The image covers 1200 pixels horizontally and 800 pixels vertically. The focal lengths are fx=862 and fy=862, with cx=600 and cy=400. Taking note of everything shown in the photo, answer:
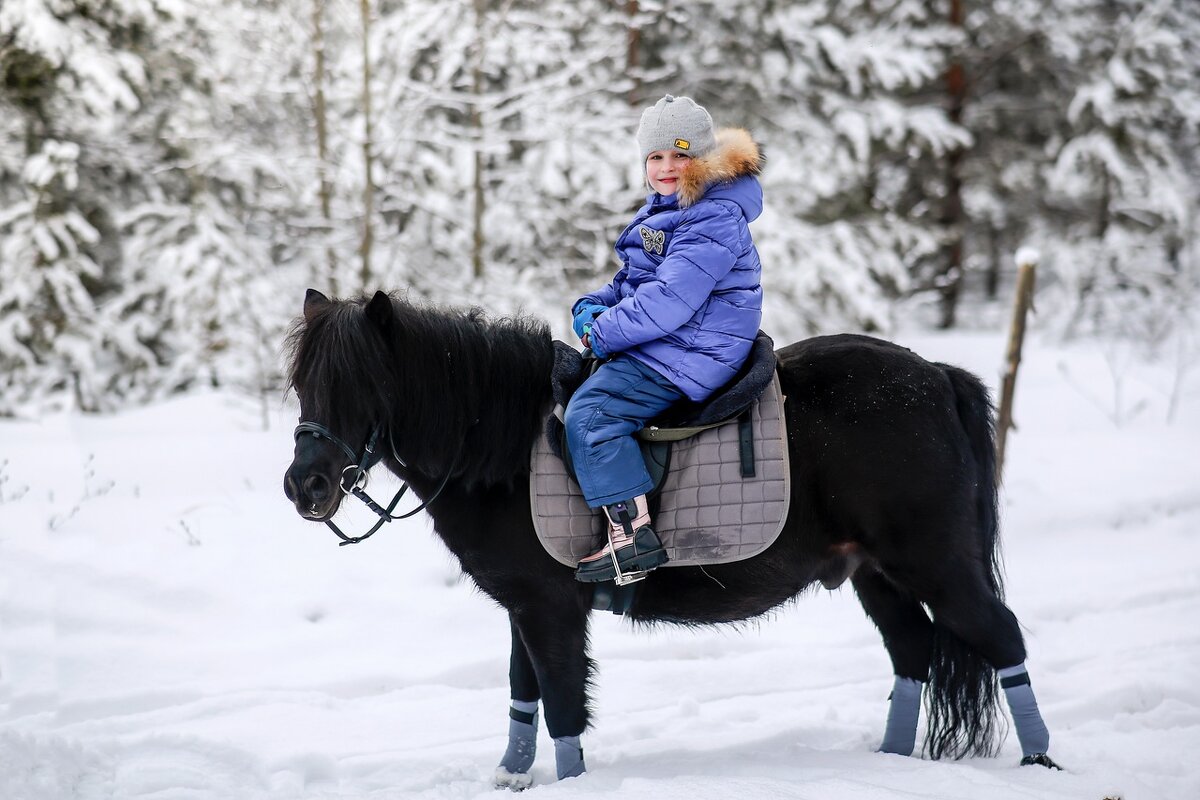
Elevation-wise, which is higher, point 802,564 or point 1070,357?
point 802,564

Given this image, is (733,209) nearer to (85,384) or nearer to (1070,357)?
(85,384)

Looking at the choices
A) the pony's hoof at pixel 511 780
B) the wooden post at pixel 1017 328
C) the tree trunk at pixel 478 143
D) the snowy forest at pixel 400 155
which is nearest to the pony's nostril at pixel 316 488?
the pony's hoof at pixel 511 780

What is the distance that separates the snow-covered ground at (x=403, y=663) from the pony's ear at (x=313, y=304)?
1647 mm

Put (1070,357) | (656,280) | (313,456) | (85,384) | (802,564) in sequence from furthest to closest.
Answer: (1070,357) < (85,384) < (802,564) < (656,280) < (313,456)

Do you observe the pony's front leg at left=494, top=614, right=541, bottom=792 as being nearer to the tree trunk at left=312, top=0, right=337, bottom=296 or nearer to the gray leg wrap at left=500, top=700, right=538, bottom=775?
the gray leg wrap at left=500, top=700, right=538, bottom=775

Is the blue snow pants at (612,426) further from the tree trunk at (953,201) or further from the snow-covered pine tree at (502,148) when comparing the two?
the tree trunk at (953,201)

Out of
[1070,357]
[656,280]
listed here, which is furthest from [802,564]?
[1070,357]

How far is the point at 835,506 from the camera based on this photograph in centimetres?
305

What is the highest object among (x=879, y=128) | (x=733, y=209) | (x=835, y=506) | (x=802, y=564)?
(x=879, y=128)

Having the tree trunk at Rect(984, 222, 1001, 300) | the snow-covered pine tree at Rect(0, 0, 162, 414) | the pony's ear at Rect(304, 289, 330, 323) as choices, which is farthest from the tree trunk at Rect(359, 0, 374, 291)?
the tree trunk at Rect(984, 222, 1001, 300)

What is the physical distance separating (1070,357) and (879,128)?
4744 mm

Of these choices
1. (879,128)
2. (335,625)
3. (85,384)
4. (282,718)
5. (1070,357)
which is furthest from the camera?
(1070,357)

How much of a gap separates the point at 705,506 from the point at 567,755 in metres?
1.03

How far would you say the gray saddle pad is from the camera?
9.67 ft
